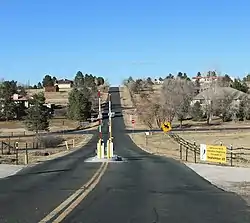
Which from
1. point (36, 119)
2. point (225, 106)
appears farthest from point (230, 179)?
point (225, 106)

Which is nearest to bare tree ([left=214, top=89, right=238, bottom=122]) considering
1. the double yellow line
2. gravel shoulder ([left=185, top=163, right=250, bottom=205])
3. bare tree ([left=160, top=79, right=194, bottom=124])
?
bare tree ([left=160, top=79, right=194, bottom=124])

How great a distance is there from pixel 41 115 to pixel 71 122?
2731cm

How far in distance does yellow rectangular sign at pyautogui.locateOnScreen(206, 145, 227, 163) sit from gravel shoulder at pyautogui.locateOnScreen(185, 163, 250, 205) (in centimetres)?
313

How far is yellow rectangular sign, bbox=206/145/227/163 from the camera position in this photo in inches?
1082

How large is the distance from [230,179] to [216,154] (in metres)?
8.80

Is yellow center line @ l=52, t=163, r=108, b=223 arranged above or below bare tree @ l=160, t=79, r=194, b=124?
below

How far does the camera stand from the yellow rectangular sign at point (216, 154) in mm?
27484

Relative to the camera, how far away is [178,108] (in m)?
103

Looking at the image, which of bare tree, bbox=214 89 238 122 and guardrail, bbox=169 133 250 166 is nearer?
guardrail, bbox=169 133 250 166

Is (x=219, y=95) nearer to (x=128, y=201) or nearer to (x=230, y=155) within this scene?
(x=230, y=155)

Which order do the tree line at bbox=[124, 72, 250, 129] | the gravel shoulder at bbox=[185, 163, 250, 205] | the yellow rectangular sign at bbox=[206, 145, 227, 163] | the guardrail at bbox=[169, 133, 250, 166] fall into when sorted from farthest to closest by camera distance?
the tree line at bbox=[124, 72, 250, 129] → the guardrail at bbox=[169, 133, 250, 166] → the yellow rectangular sign at bbox=[206, 145, 227, 163] → the gravel shoulder at bbox=[185, 163, 250, 205]

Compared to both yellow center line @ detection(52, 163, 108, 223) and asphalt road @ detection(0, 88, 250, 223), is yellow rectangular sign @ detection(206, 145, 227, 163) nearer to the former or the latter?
asphalt road @ detection(0, 88, 250, 223)

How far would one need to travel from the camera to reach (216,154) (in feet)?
91.9

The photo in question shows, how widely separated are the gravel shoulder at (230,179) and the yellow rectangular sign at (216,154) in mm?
3125
